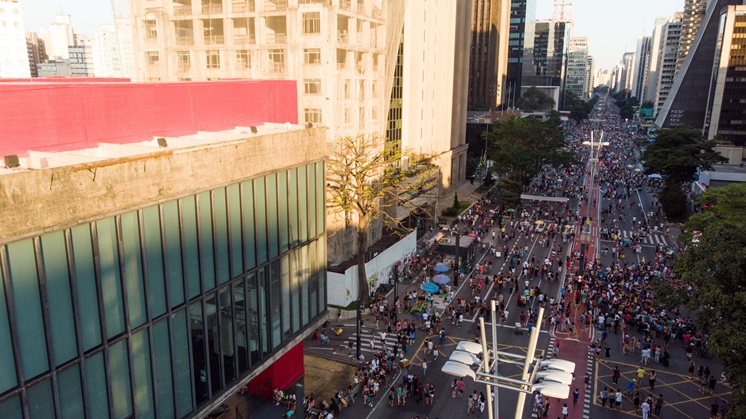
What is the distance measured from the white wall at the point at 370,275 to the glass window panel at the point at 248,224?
49.0ft

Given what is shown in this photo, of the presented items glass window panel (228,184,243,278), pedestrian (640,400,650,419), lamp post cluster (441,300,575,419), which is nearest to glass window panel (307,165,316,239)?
glass window panel (228,184,243,278)

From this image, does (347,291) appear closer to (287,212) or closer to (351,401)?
(351,401)

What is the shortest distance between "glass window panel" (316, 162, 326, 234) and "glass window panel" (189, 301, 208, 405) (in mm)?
7751

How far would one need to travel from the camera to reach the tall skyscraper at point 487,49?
447 ft

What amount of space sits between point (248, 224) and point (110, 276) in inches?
231

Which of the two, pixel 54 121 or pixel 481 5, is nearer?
pixel 54 121

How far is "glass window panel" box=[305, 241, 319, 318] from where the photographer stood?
80.2 ft

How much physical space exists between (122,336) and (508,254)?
4036 centimetres

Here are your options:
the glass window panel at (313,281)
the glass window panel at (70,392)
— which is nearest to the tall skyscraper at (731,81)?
the glass window panel at (313,281)

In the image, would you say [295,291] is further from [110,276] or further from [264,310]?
[110,276]

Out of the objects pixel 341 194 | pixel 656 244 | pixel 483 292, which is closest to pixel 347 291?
pixel 341 194

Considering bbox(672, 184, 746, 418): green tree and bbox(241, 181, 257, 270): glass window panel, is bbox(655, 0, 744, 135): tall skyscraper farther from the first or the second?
bbox(241, 181, 257, 270): glass window panel

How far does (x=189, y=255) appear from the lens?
1742cm

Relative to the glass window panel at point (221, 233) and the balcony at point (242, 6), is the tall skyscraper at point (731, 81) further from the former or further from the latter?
the glass window panel at point (221, 233)
